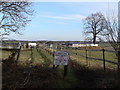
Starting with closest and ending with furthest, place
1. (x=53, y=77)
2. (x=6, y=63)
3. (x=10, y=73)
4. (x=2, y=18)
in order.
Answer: (x=53, y=77) < (x=10, y=73) < (x=6, y=63) < (x=2, y=18)

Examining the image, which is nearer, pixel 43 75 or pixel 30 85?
pixel 30 85

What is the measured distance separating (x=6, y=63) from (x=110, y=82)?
5.25 metres

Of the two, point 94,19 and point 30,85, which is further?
point 94,19

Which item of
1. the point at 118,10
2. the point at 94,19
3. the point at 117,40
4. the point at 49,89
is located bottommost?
the point at 49,89

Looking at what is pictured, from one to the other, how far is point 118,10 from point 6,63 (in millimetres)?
6010

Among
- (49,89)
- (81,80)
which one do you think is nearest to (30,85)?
(49,89)

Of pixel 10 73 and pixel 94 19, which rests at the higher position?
pixel 94 19

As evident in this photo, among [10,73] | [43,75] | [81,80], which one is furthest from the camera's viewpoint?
[10,73]

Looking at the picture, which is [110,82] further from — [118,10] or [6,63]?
[6,63]

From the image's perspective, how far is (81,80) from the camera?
→ 5.53 m

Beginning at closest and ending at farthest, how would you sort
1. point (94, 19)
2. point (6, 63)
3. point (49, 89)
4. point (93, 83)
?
point (49, 89) < point (93, 83) < point (6, 63) < point (94, 19)

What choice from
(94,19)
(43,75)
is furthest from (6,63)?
(94,19)

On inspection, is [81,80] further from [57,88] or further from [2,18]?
[2,18]

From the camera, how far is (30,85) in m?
5.30
